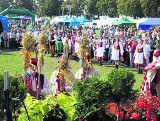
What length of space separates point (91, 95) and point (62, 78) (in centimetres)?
288

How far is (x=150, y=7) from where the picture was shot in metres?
58.0

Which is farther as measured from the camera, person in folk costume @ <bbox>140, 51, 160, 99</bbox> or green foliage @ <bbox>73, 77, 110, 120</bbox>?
person in folk costume @ <bbox>140, 51, 160, 99</bbox>

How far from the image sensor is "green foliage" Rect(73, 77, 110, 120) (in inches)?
181

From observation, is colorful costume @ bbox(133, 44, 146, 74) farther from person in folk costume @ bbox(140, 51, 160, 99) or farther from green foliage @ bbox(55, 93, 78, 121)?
green foliage @ bbox(55, 93, 78, 121)

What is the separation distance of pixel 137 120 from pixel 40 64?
9.27 ft

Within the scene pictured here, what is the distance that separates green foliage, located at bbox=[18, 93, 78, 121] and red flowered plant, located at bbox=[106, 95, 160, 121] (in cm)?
54

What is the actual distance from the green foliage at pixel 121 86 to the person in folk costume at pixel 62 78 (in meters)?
2.42

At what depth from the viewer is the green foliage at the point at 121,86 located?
15.2 feet

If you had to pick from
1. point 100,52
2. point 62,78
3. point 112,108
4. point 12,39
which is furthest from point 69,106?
point 12,39

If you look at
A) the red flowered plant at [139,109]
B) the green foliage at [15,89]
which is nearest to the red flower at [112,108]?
the red flowered plant at [139,109]

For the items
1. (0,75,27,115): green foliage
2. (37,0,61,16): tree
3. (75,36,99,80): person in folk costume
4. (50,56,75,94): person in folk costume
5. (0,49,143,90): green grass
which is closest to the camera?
(0,75,27,115): green foliage

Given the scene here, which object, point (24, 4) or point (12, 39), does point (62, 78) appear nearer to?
point (12, 39)

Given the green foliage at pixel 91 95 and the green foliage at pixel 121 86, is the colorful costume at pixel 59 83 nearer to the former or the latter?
the green foliage at pixel 91 95

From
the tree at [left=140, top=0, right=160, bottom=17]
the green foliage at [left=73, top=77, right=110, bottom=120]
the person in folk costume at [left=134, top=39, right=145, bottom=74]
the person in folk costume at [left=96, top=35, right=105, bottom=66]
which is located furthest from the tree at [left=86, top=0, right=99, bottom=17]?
the green foliage at [left=73, top=77, right=110, bottom=120]
